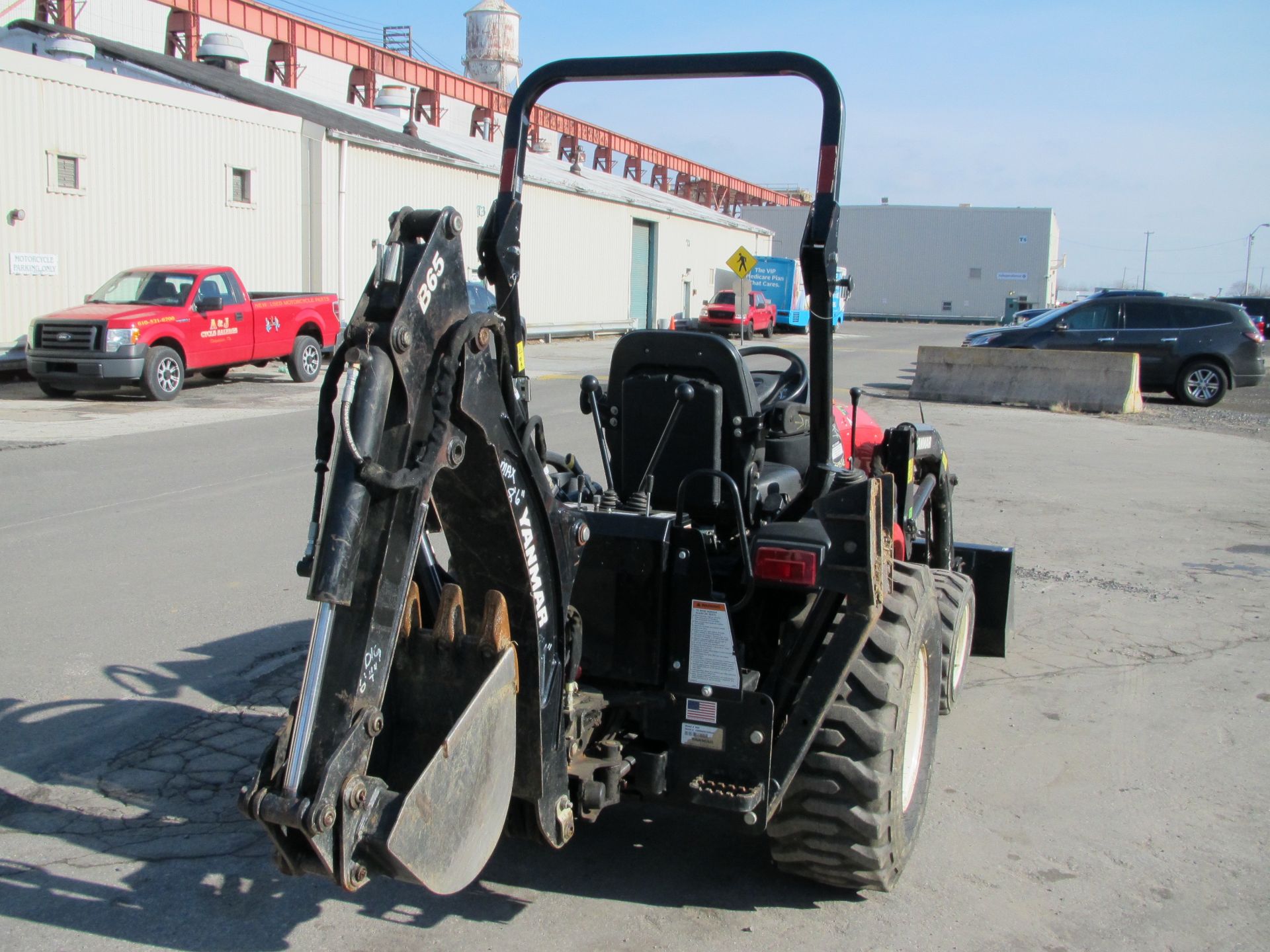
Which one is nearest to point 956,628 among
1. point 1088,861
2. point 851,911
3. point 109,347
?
point 1088,861

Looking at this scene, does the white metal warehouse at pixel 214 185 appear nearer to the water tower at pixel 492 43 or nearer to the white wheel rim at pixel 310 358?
the white wheel rim at pixel 310 358

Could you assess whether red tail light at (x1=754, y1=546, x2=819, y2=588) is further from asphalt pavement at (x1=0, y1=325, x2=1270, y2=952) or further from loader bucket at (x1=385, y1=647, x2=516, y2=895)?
asphalt pavement at (x1=0, y1=325, x2=1270, y2=952)

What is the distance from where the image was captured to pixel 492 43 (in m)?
63.2

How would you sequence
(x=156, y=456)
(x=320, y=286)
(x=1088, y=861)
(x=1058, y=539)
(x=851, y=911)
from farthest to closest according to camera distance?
(x=320, y=286) → (x=156, y=456) → (x=1058, y=539) → (x=1088, y=861) → (x=851, y=911)

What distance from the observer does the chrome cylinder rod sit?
7.68ft

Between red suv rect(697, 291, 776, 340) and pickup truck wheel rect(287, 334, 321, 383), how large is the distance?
1990cm

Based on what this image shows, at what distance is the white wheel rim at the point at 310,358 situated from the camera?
795 inches

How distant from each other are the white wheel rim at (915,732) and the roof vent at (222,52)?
30.5 m

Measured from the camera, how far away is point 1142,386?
21391mm

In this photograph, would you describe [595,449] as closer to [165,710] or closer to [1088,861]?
[165,710]

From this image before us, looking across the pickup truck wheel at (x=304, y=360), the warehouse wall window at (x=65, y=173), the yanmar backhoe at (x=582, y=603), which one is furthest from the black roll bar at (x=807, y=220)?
the warehouse wall window at (x=65, y=173)

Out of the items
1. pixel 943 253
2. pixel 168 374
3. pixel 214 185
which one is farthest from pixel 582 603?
pixel 943 253

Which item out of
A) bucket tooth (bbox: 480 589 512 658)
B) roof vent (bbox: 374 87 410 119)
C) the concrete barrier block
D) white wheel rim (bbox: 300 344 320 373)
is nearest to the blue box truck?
roof vent (bbox: 374 87 410 119)

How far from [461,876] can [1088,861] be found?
2.42 m
